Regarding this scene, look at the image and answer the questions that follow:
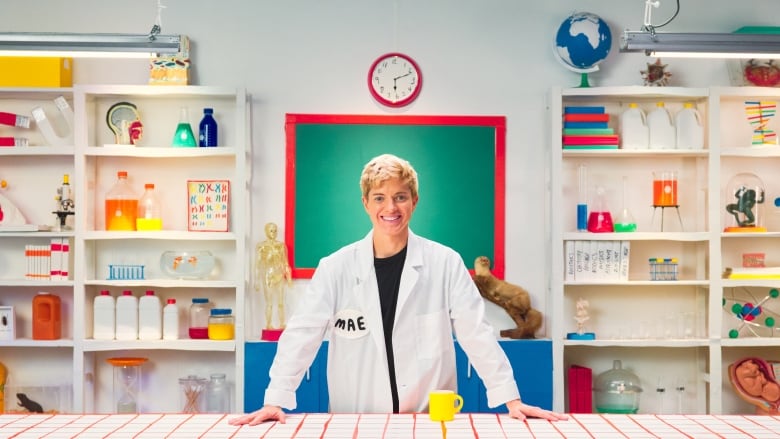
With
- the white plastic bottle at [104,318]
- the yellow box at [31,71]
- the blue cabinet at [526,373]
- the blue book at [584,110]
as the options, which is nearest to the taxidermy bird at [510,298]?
the blue cabinet at [526,373]

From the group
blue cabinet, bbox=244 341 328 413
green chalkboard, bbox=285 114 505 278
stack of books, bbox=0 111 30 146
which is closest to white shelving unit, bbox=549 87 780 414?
green chalkboard, bbox=285 114 505 278

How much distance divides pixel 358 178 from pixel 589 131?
1.22 metres

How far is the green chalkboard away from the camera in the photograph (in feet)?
16.0

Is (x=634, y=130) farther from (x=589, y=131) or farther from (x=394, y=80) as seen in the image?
(x=394, y=80)

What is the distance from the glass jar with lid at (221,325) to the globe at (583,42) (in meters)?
2.19

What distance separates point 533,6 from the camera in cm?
496

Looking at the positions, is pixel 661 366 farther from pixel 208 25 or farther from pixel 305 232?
pixel 208 25

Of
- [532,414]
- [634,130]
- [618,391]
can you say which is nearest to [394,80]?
[634,130]

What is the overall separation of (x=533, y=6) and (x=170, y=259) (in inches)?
92.6

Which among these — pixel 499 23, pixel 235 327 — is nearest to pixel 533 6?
pixel 499 23

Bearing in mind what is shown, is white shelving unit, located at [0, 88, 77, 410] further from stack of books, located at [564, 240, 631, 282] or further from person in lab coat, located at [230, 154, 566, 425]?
stack of books, located at [564, 240, 631, 282]

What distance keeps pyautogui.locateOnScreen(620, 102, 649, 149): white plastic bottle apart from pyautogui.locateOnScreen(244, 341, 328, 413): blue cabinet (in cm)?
191

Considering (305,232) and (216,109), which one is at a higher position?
(216,109)

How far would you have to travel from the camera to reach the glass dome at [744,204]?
15.7ft
